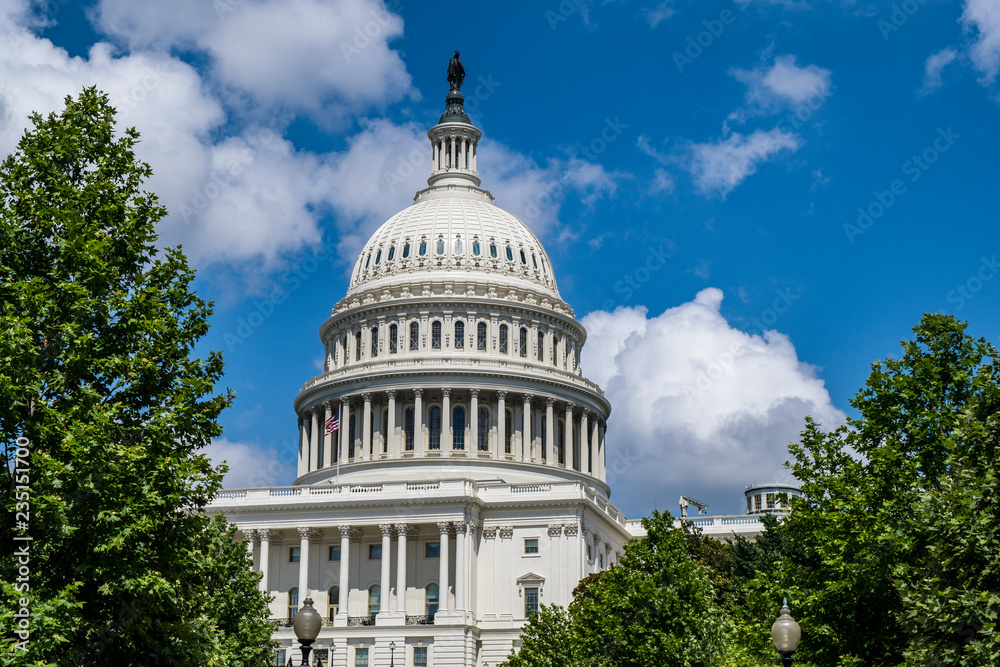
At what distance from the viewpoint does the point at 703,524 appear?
11531 cm

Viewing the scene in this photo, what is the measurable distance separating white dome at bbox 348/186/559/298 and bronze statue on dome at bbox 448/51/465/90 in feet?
48.0

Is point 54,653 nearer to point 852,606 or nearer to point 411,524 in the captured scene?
point 852,606

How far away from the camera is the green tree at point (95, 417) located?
981 inches

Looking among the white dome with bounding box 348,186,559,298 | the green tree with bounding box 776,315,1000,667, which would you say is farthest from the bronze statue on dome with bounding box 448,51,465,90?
the green tree with bounding box 776,315,1000,667

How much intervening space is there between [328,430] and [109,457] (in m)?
69.7

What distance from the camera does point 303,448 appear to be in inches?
4441

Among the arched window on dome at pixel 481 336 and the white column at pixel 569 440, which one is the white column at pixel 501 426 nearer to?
the arched window on dome at pixel 481 336

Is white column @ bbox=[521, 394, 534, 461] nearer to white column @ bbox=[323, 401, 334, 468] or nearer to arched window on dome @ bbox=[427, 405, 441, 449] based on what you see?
arched window on dome @ bbox=[427, 405, 441, 449]

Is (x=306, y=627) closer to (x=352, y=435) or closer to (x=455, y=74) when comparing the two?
(x=352, y=435)

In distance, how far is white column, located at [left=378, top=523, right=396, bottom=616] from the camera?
87500mm

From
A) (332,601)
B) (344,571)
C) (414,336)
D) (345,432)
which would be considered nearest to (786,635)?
(344,571)

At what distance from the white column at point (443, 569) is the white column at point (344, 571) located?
6.12 meters

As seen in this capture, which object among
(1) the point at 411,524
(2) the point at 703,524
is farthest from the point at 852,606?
(2) the point at 703,524

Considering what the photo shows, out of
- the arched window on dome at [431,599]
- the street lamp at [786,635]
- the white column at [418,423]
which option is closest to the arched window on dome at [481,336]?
the white column at [418,423]
